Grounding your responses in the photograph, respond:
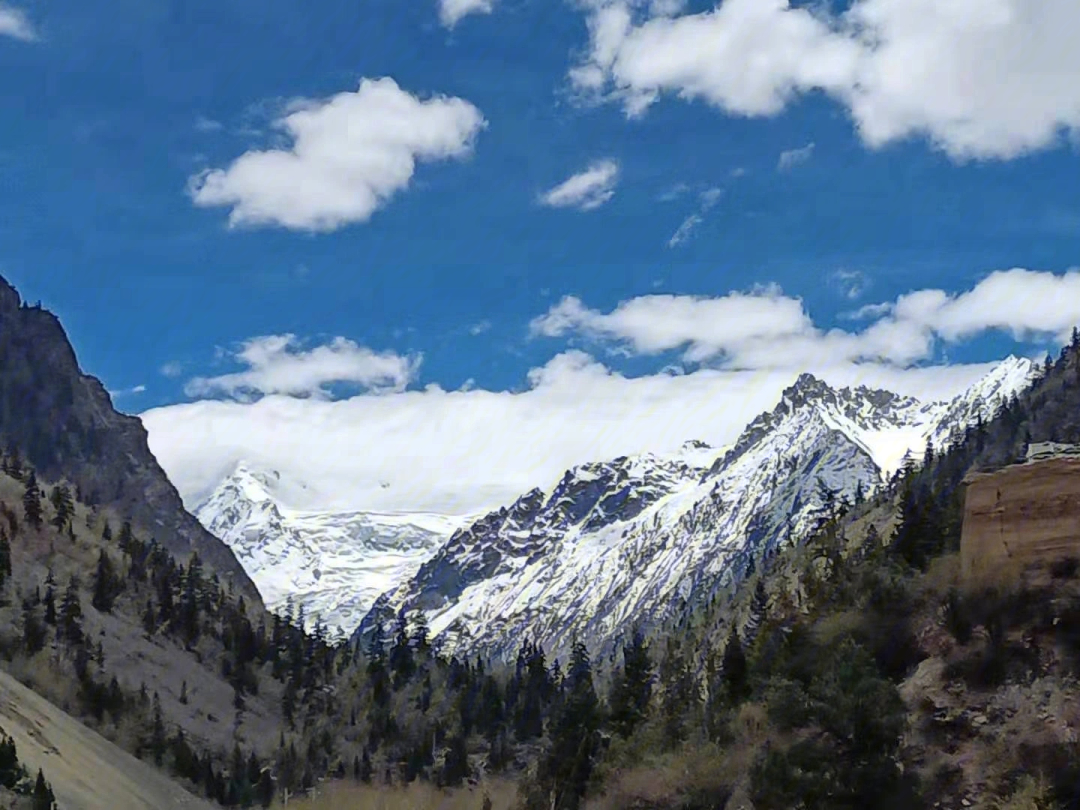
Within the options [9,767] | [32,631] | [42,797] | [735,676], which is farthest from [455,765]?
[42,797]

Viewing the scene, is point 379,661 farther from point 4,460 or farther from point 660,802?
point 660,802

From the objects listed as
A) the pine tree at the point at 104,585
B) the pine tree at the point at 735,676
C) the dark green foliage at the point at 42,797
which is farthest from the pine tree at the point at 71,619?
the pine tree at the point at 735,676

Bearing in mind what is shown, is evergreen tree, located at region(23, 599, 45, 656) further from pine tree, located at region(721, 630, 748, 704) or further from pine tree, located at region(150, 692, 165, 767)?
pine tree, located at region(721, 630, 748, 704)

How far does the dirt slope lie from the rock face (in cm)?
5420

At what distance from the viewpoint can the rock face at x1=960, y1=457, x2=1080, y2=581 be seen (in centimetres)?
5291

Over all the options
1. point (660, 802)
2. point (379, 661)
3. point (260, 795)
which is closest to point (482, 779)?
point (260, 795)

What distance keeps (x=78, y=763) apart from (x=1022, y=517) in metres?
69.4

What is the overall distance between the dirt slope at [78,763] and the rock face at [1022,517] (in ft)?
178

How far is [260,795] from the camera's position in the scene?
441 ft

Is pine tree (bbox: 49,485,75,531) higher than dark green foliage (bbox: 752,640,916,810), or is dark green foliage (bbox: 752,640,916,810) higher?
pine tree (bbox: 49,485,75,531)

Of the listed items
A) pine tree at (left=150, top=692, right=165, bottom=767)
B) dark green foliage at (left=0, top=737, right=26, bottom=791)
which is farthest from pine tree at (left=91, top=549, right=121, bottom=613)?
dark green foliage at (left=0, top=737, right=26, bottom=791)

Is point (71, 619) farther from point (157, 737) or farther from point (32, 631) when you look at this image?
point (157, 737)

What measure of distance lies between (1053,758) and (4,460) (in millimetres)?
172219

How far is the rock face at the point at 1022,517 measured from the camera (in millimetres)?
52906
